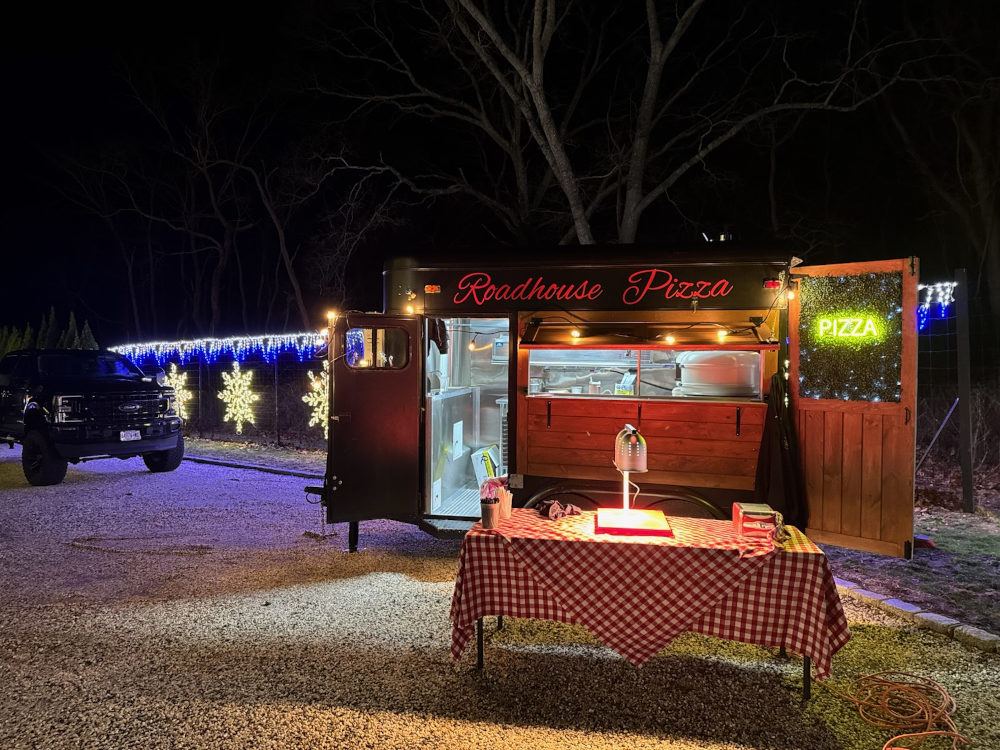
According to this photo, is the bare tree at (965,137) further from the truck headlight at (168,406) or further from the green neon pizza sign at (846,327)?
the truck headlight at (168,406)

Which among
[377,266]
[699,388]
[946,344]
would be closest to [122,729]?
[699,388]

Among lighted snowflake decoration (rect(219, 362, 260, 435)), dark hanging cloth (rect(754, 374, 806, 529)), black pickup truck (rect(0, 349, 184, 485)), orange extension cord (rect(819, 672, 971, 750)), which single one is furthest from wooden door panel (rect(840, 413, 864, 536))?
lighted snowflake decoration (rect(219, 362, 260, 435))

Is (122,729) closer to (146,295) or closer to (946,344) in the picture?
(946,344)

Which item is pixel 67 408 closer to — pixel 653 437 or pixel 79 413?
pixel 79 413

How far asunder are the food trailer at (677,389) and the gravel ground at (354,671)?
3.08ft

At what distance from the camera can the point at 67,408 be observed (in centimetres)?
945

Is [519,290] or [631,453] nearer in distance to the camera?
[631,453]

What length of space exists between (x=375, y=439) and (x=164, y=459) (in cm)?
640

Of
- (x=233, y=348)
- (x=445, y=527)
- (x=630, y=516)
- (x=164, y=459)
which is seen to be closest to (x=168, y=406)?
(x=164, y=459)

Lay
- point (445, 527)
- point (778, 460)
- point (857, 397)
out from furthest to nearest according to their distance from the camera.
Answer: point (445, 527) < point (857, 397) < point (778, 460)

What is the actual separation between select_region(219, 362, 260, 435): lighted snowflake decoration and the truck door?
928 cm

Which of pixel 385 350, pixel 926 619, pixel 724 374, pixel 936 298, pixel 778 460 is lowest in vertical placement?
pixel 926 619

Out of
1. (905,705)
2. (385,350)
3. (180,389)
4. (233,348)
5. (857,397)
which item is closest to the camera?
(905,705)

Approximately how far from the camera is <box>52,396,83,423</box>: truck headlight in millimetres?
9398
